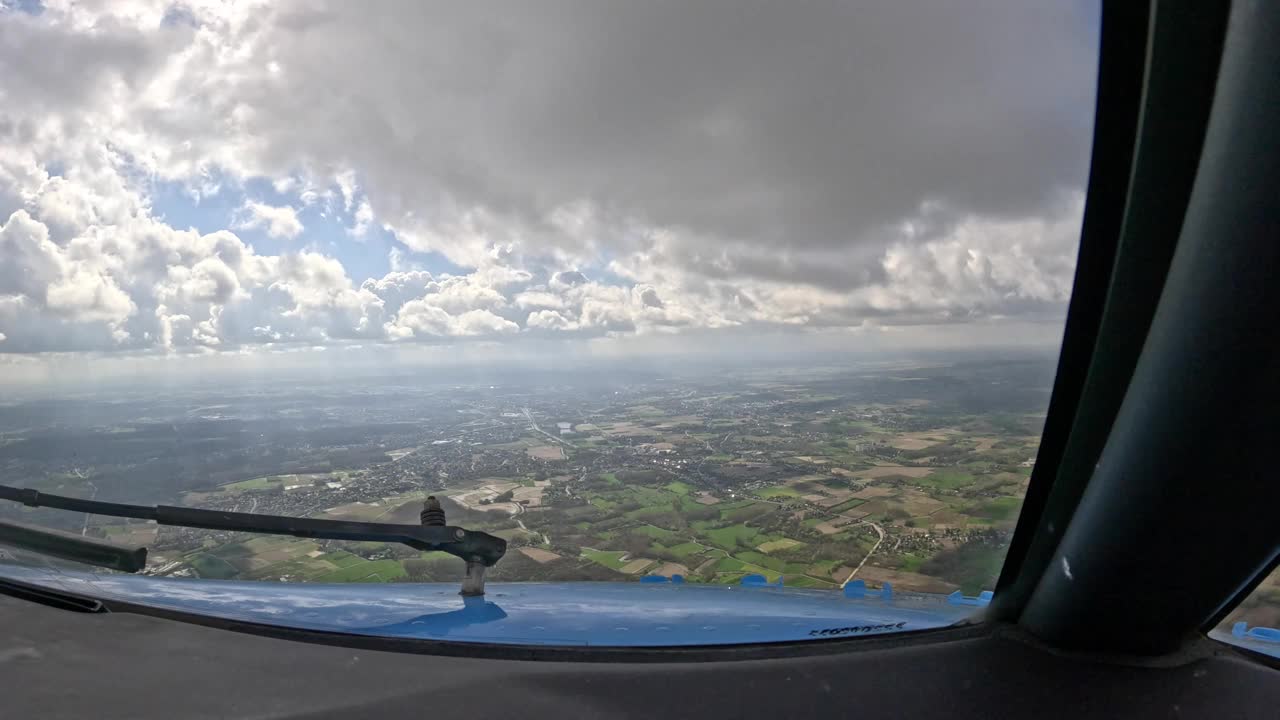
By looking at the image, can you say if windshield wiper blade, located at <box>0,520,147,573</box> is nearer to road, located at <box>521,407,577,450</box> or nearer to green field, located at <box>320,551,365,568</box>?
green field, located at <box>320,551,365,568</box>

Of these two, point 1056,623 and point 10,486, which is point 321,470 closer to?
point 10,486

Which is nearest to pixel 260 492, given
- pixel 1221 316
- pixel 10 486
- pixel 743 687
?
pixel 10 486

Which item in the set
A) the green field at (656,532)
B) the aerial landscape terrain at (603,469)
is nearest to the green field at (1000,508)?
the aerial landscape terrain at (603,469)

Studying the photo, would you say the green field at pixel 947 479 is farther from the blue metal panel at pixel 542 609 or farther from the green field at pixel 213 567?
the green field at pixel 213 567

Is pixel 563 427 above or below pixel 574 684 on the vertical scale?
above

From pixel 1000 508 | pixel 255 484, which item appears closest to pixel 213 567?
pixel 255 484

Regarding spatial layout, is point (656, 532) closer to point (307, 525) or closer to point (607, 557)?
point (607, 557)
